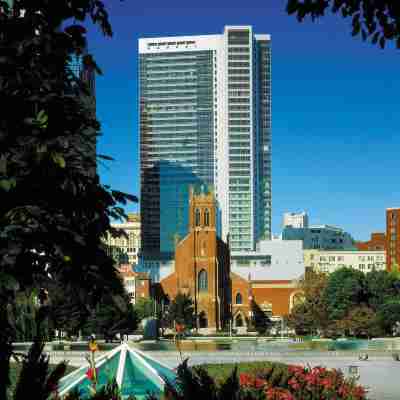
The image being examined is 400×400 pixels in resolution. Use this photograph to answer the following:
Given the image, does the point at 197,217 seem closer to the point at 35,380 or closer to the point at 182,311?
Result: the point at 182,311

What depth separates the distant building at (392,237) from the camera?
18138cm

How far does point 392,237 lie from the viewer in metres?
184

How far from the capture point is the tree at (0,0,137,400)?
964 centimetres

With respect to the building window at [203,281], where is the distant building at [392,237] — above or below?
above

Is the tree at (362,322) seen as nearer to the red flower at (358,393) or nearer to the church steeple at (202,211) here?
the church steeple at (202,211)

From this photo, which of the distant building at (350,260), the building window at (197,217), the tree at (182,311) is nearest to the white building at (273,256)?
the distant building at (350,260)

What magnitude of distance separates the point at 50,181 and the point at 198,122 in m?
189

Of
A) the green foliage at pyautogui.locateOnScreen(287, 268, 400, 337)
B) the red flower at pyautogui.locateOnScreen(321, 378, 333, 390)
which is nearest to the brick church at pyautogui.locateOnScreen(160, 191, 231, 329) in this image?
the green foliage at pyautogui.locateOnScreen(287, 268, 400, 337)

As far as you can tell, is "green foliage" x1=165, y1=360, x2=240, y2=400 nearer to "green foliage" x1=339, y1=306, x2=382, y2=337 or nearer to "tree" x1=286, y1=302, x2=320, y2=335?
"green foliage" x1=339, y1=306, x2=382, y2=337

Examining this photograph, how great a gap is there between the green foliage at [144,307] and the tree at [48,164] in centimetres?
8976

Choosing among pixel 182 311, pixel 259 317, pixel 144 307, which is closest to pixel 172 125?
pixel 259 317

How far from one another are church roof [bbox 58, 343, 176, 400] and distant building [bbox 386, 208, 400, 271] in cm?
16299

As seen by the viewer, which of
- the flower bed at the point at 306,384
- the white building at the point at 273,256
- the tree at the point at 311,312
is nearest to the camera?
the flower bed at the point at 306,384

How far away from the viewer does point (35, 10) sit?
379 inches
